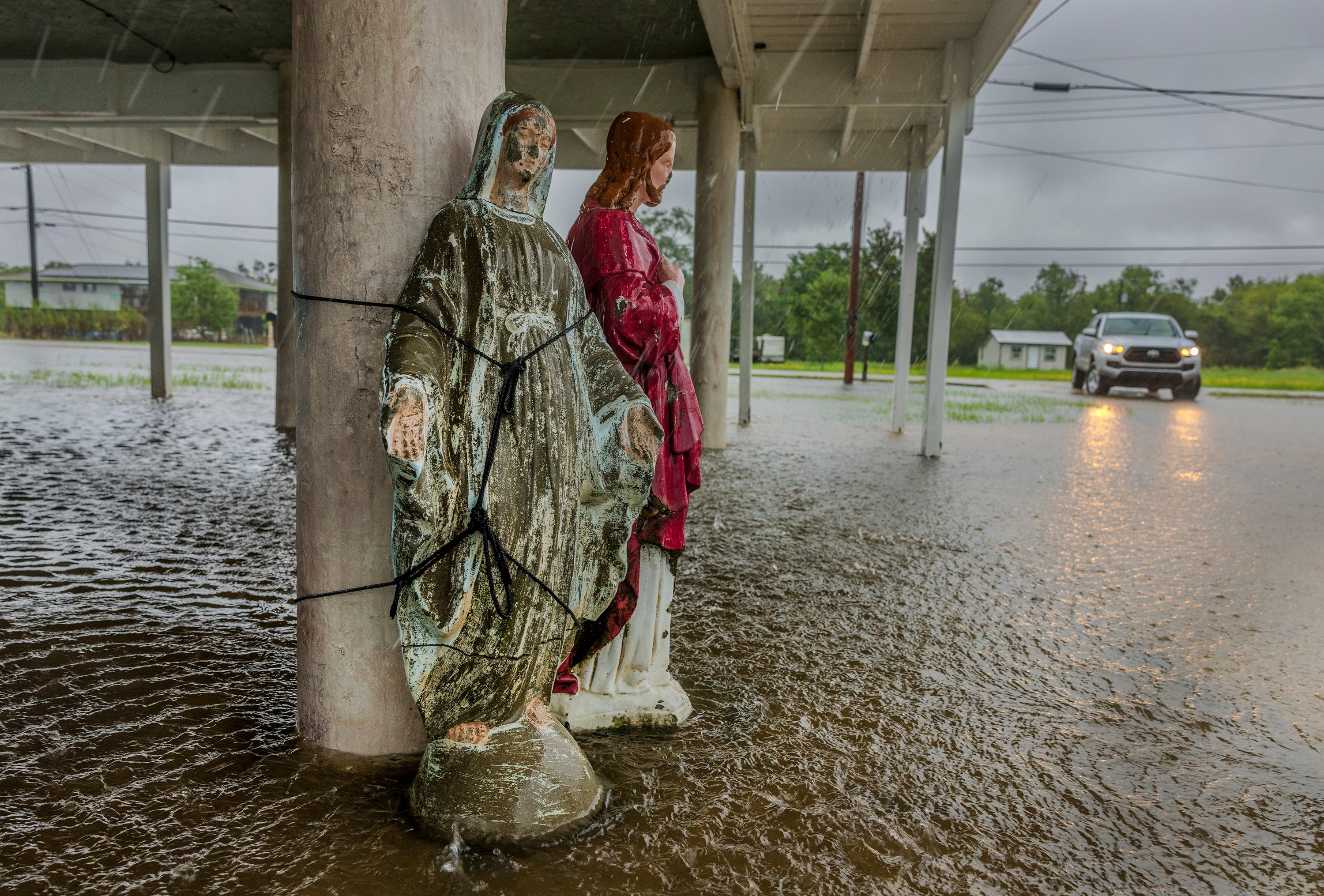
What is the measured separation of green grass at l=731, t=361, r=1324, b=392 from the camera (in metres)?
30.4

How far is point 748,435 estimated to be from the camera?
42.8 ft

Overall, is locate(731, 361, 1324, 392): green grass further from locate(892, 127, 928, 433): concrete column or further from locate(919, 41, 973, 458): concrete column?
locate(919, 41, 973, 458): concrete column

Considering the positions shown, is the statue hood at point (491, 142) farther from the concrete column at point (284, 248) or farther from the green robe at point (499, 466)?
the concrete column at point (284, 248)

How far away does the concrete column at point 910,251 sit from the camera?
43.4ft

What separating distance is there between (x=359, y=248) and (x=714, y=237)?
27.9 feet

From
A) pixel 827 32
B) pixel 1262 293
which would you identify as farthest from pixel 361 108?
pixel 1262 293

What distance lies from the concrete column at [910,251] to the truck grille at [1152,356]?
10.3m

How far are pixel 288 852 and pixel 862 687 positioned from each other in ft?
7.27

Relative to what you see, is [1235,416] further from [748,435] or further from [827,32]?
[827,32]

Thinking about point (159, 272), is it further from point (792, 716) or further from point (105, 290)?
point (105, 290)

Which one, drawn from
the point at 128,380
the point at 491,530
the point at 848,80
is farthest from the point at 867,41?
the point at 128,380

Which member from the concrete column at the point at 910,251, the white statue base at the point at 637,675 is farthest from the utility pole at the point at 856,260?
the white statue base at the point at 637,675

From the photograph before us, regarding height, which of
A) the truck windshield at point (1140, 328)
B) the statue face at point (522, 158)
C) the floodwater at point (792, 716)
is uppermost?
the truck windshield at point (1140, 328)

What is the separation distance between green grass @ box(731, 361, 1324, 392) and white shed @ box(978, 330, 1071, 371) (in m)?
8.38
